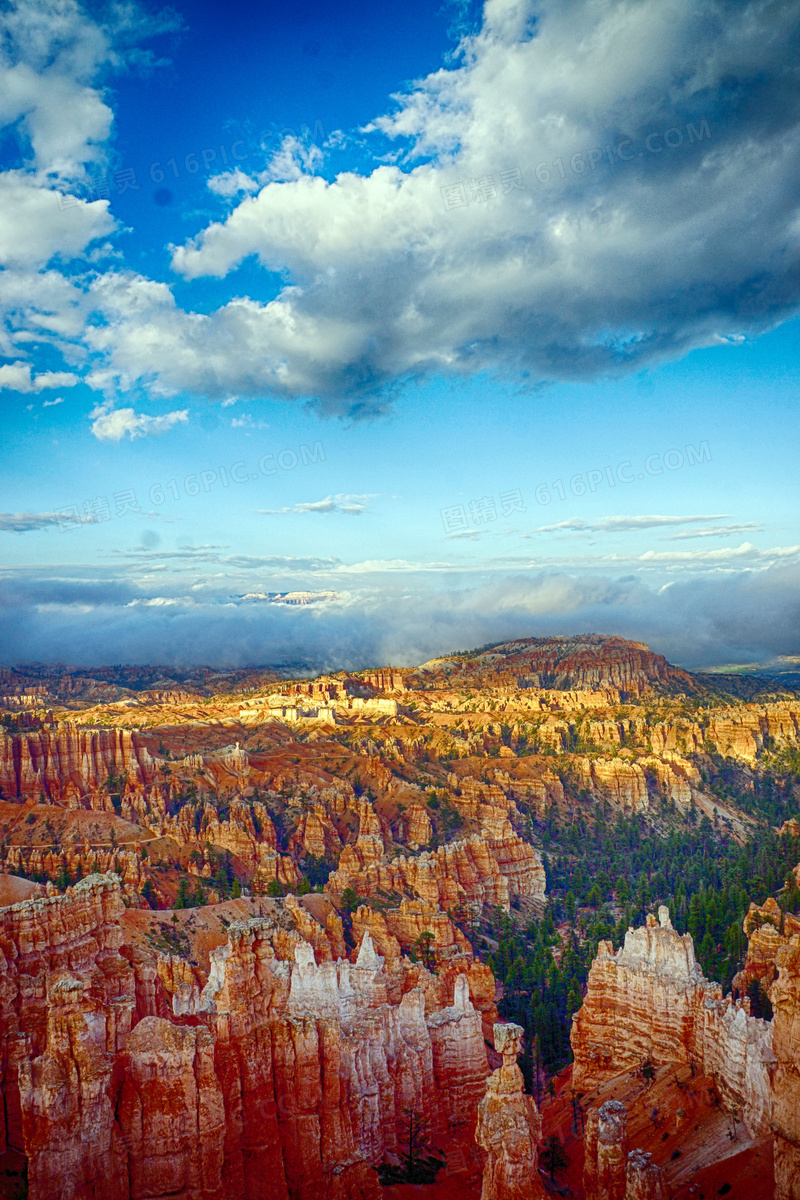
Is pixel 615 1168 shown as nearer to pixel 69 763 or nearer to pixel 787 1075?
pixel 787 1075

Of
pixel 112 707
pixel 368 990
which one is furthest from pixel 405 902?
pixel 112 707

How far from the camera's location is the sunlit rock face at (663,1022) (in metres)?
25.0

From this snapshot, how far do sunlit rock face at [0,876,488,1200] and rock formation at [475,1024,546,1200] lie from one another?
4.54 meters

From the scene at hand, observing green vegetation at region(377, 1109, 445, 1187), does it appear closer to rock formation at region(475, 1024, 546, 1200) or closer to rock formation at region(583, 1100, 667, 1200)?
rock formation at region(475, 1024, 546, 1200)

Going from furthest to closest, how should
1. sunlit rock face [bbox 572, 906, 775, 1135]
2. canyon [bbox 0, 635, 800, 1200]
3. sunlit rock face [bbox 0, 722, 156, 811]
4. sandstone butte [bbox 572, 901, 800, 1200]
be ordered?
sunlit rock face [bbox 0, 722, 156, 811], sunlit rock face [bbox 572, 906, 775, 1135], canyon [bbox 0, 635, 800, 1200], sandstone butte [bbox 572, 901, 800, 1200]

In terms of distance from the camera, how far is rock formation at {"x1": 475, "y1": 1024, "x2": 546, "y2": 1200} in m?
20.9

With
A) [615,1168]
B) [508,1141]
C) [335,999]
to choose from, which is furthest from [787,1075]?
[335,999]

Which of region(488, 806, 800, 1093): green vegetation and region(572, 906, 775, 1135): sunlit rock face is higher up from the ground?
region(572, 906, 775, 1135): sunlit rock face

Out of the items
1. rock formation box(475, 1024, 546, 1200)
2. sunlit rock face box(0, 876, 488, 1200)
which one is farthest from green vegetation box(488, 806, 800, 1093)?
rock formation box(475, 1024, 546, 1200)

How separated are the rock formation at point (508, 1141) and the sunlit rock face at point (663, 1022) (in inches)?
289

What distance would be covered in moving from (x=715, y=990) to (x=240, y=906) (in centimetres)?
3120

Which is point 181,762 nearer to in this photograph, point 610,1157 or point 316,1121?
point 316,1121

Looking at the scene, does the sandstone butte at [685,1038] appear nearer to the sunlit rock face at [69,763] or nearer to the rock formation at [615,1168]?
the rock formation at [615,1168]

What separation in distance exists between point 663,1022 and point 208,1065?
18.5 m
